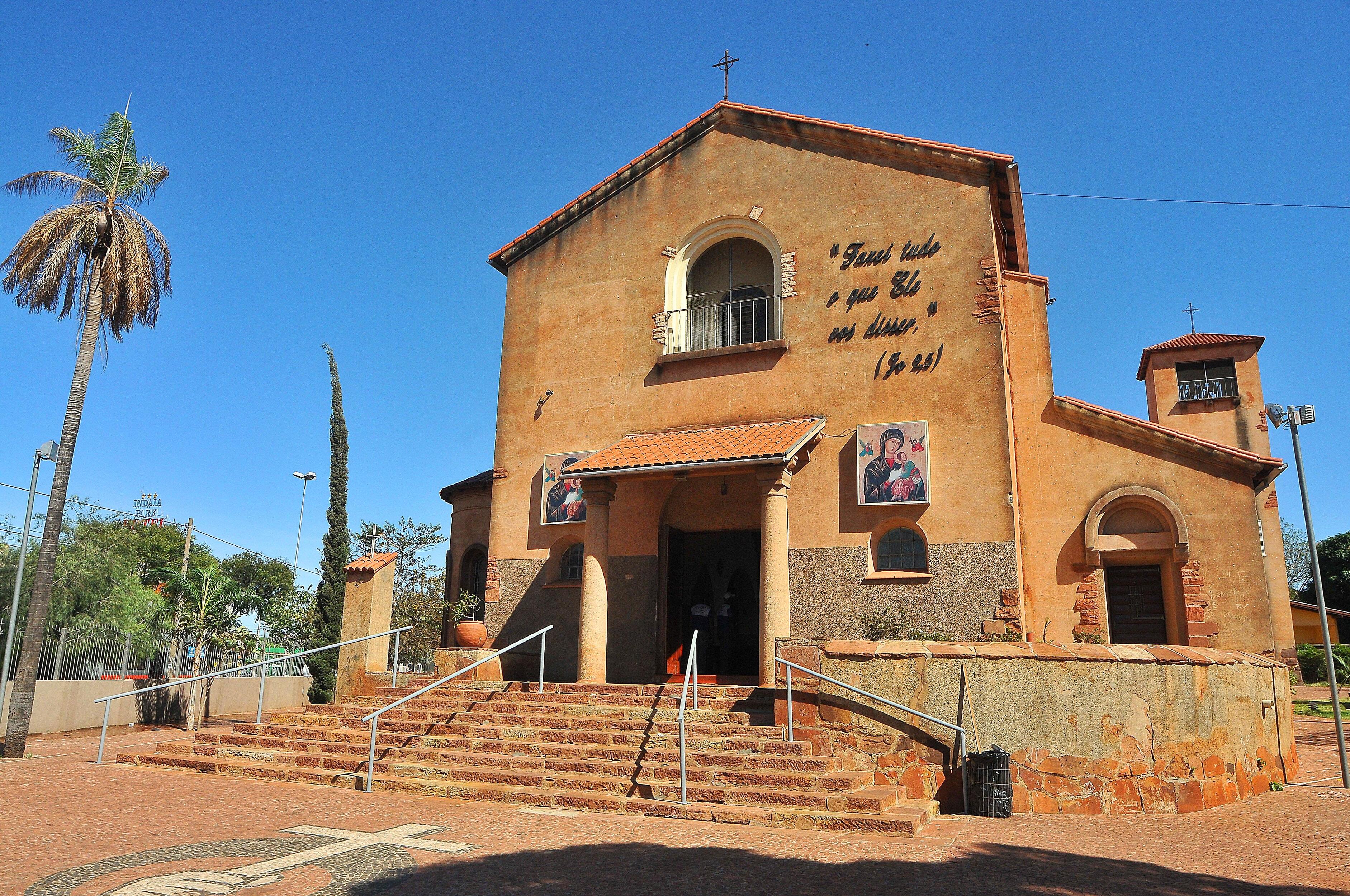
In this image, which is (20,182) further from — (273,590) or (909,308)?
(273,590)

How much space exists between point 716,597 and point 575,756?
5783mm

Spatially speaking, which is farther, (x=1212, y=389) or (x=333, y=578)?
(x=1212, y=389)

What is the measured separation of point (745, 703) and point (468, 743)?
12.1 ft

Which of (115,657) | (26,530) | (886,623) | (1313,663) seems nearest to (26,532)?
(26,530)

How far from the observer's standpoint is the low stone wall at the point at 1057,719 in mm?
9234

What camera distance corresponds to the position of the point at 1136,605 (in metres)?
14.1

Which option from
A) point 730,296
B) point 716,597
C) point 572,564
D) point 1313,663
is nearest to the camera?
point 716,597

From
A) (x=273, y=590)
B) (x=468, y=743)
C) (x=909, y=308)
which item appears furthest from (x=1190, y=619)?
(x=273, y=590)

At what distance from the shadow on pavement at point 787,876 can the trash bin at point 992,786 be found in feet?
6.03

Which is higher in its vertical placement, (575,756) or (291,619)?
(291,619)

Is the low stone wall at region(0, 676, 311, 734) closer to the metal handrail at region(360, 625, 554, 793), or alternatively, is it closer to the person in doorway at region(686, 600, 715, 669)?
the metal handrail at region(360, 625, 554, 793)

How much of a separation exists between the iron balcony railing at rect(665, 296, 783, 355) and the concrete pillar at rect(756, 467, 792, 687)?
140 inches

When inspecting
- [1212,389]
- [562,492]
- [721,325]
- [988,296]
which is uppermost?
[1212,389]

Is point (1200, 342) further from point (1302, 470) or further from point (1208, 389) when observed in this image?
point (1302, 470)
